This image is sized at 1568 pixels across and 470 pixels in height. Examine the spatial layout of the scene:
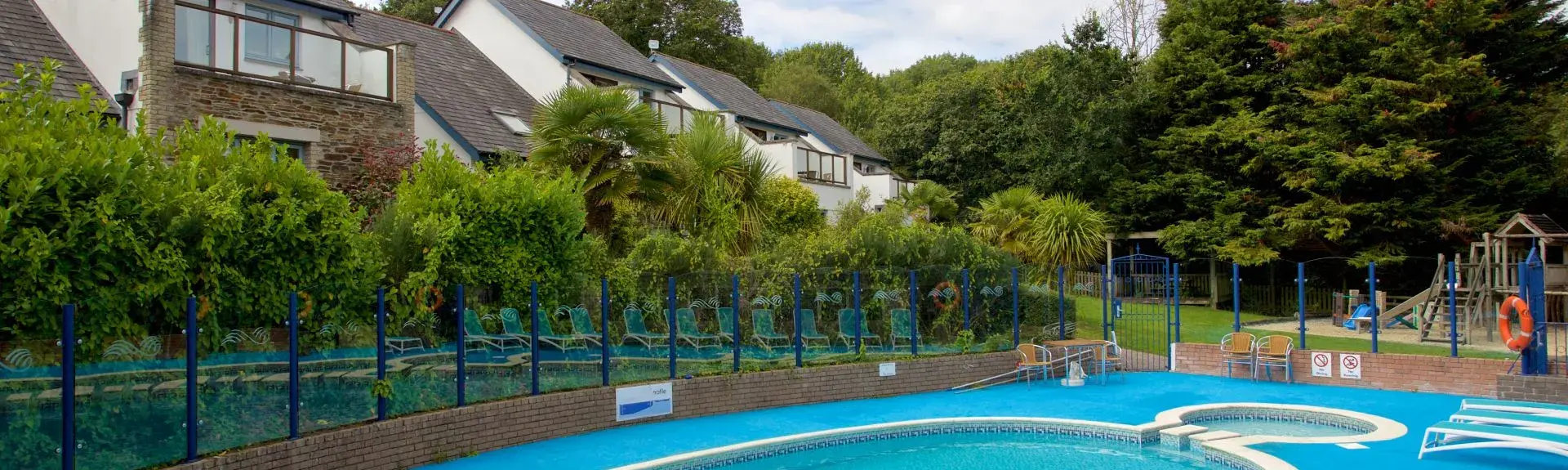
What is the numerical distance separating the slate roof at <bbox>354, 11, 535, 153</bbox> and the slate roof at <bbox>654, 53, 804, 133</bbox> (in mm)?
7622

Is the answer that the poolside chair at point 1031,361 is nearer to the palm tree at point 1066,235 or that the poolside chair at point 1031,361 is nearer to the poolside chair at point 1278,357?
the poolside chair at point 1278,357

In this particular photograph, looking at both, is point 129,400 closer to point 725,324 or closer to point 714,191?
point 725,324

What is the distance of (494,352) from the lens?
11633mm

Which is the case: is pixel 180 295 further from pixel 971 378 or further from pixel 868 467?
pixel 971 378

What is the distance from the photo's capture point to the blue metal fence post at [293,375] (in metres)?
9.05

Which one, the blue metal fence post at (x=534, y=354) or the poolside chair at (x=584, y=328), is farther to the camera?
the poolside chair at (x=584, y=328)

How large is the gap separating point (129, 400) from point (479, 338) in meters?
3.99

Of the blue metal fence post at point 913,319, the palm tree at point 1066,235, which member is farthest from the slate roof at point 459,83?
the palm tree at point 1066,235

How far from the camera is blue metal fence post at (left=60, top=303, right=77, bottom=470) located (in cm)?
716

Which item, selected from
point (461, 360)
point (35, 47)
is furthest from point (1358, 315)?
point (35, 47)

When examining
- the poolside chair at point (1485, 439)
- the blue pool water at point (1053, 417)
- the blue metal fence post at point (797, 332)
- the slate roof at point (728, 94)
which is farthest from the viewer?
the slate roof at point (728, 94)

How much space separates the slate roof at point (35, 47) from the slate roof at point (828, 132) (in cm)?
2405

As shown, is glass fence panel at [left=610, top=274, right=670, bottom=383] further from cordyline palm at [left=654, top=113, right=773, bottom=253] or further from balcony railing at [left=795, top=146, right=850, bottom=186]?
balcony railing at [left=795, top=146, right=850, bottom=186]

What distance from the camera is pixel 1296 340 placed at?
63.9 ft
